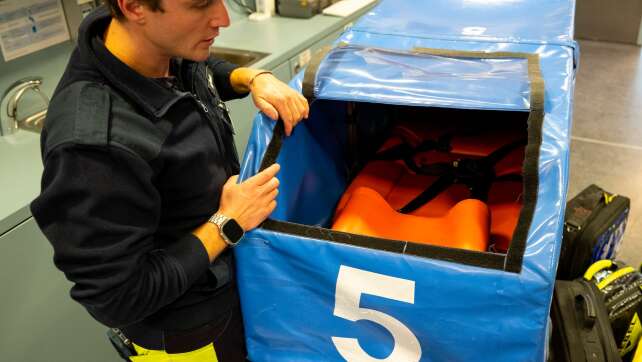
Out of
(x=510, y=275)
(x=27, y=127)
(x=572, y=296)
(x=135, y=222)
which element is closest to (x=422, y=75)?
(x=510, y=275)

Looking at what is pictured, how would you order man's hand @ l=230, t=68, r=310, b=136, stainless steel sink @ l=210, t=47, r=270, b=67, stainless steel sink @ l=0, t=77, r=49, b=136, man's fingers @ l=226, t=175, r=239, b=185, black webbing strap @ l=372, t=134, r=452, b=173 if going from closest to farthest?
man's fingers @ l=226, t=175, r=239, b=185 < man's hand @ l=230, t=68, r=310, b=136 < black webbing strap @ l=372, t=134, r=452, b=173 < stainless steel sink @ l=0, t=77, r=49, b=136 < stainless steel sink @ l=210, t=47, r=270, b=67

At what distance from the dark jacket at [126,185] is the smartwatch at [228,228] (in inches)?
0.8

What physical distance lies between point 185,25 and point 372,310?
1.60 feet

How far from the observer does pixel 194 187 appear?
2.50ft

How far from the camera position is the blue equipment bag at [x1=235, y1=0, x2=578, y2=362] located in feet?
2.42

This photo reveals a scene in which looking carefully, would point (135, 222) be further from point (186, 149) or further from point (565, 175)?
point (565, 175)

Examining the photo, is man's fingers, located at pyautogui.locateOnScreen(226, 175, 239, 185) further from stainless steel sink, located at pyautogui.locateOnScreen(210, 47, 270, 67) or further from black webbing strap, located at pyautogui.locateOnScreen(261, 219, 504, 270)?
stainless steel sink, located at pyautogui.locateOnScreen(210, 47, 270, 67)

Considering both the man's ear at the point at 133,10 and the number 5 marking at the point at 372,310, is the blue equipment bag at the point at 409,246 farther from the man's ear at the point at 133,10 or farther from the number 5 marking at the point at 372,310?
the man's ear at the point at 133,10

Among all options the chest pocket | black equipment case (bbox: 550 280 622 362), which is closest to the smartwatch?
the chest pocket

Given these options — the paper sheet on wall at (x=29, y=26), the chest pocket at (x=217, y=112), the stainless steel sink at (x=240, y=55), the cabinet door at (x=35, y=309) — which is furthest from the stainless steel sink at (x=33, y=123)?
the chest pocket at (x=217, y=112)

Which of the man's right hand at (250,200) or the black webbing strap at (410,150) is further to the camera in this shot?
the black webbing strap at (410,150)

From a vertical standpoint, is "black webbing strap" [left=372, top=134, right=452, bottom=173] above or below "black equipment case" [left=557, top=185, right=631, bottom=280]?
above

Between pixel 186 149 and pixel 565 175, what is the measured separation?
0.56 metres

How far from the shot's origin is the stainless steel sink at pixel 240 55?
6.22 ft
